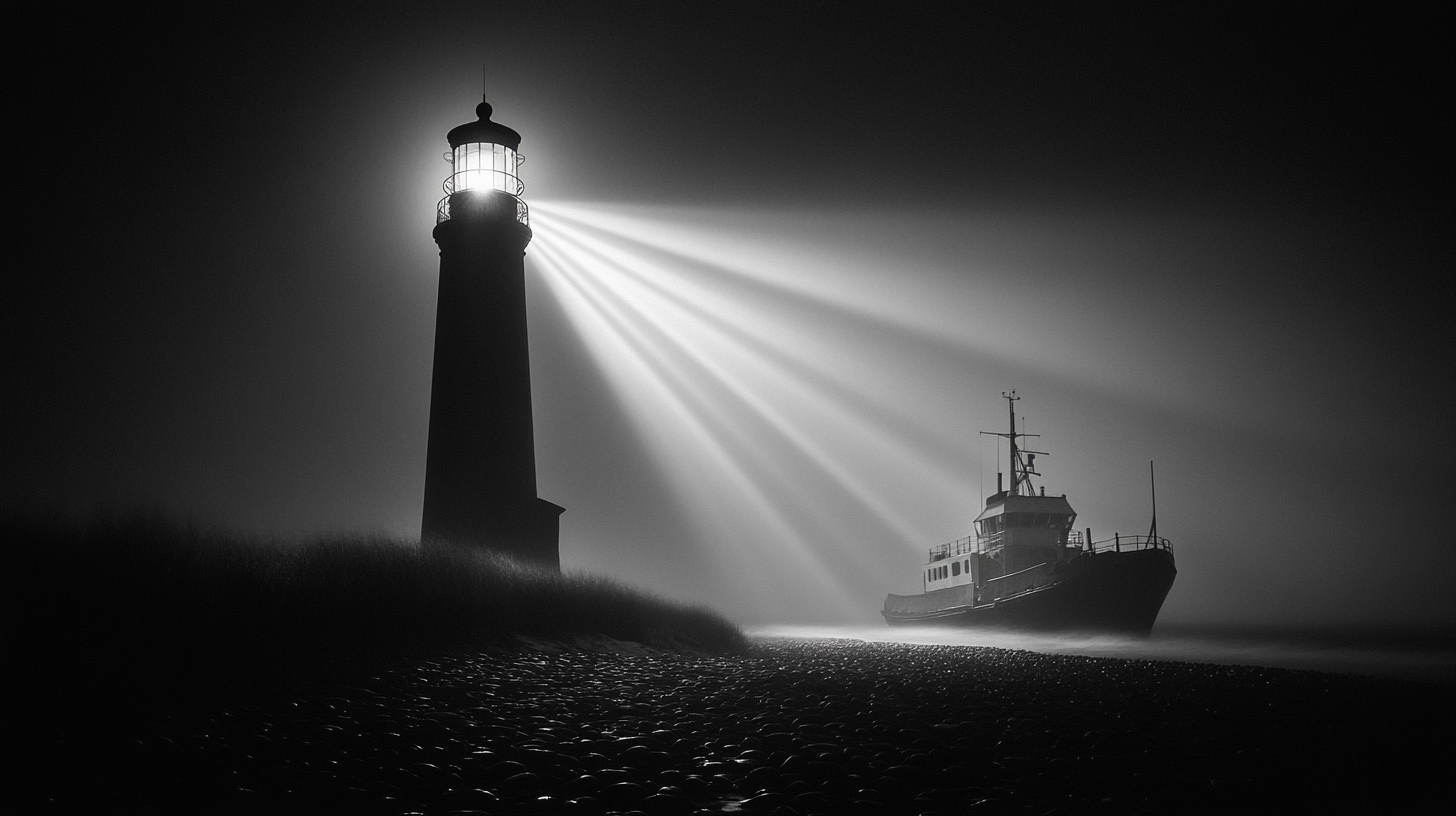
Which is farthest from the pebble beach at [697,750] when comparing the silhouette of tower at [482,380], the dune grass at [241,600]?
the silhouette of tower at [482,380]

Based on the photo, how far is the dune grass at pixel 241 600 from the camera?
5.77 metres

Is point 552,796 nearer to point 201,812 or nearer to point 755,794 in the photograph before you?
point 755,794

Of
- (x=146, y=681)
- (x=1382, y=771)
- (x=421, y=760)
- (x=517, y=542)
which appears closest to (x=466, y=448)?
(x=517, y=542)

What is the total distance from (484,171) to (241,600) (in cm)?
1201

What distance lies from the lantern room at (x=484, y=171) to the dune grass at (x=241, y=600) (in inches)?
322

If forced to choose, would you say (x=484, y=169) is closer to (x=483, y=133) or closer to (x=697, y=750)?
(x=483, y=133)

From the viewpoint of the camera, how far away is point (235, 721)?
5.11m

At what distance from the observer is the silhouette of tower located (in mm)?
15203

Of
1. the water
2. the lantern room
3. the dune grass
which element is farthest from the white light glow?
the water

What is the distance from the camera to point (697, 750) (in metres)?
5.55

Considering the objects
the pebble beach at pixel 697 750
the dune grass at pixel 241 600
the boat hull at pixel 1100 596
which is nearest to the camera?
the pebble beach at pixel 697 750

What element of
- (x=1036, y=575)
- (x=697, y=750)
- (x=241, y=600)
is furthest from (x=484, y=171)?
(x=1036, y=575)

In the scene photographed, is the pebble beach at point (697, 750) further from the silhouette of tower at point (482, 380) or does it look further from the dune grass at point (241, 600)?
the silhouette of tower at point (482, 380)

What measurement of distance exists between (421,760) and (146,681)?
2.26 meters
